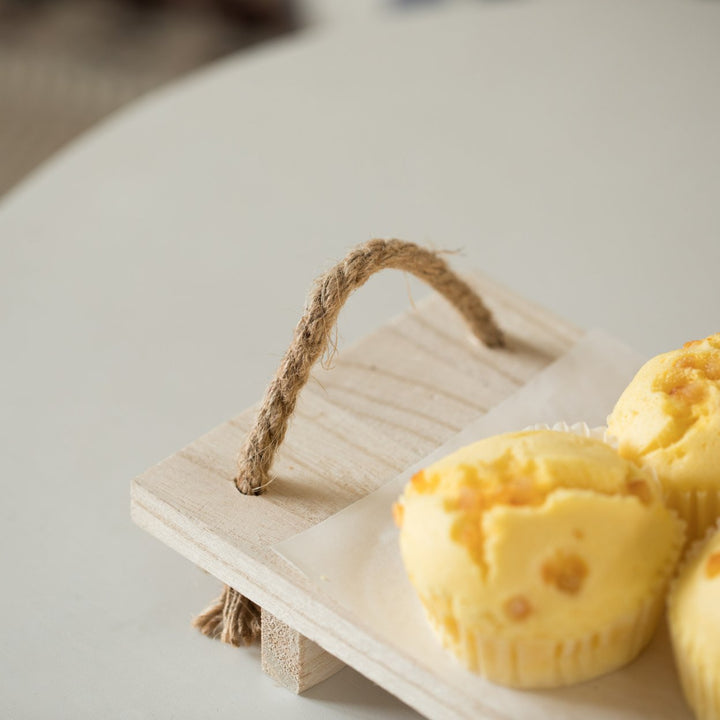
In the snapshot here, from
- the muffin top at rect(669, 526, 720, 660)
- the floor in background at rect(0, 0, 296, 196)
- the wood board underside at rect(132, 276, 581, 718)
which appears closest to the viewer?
the muffin top at rect(669, 526, 720, 660)

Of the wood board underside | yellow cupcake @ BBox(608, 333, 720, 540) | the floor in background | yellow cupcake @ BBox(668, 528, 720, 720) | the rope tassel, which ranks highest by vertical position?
yellow cupcake @ BBox(608, 333, 720, 540)

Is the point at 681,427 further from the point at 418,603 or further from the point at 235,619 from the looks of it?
the point at 235,619

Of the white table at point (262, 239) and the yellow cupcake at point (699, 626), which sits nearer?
the yellow cupcake at point (699, 626)

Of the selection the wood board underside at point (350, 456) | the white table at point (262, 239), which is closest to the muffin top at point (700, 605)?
the wood board underside at point (350, 456)

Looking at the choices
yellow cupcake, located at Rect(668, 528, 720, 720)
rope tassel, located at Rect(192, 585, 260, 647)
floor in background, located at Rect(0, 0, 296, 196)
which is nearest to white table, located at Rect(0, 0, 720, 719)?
rope tassel, located at Rect(192, 585, 260, 647)

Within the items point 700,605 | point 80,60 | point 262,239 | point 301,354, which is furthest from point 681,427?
point 80,60

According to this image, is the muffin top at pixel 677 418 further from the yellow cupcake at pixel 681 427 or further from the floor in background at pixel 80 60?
the floor in background at pixel 80 60

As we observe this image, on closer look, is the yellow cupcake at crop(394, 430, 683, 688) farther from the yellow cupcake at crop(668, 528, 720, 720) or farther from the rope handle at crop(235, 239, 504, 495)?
the rope handle at crop(235, 239, 504, 495)

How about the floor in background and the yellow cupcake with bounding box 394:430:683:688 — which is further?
the floor in background
